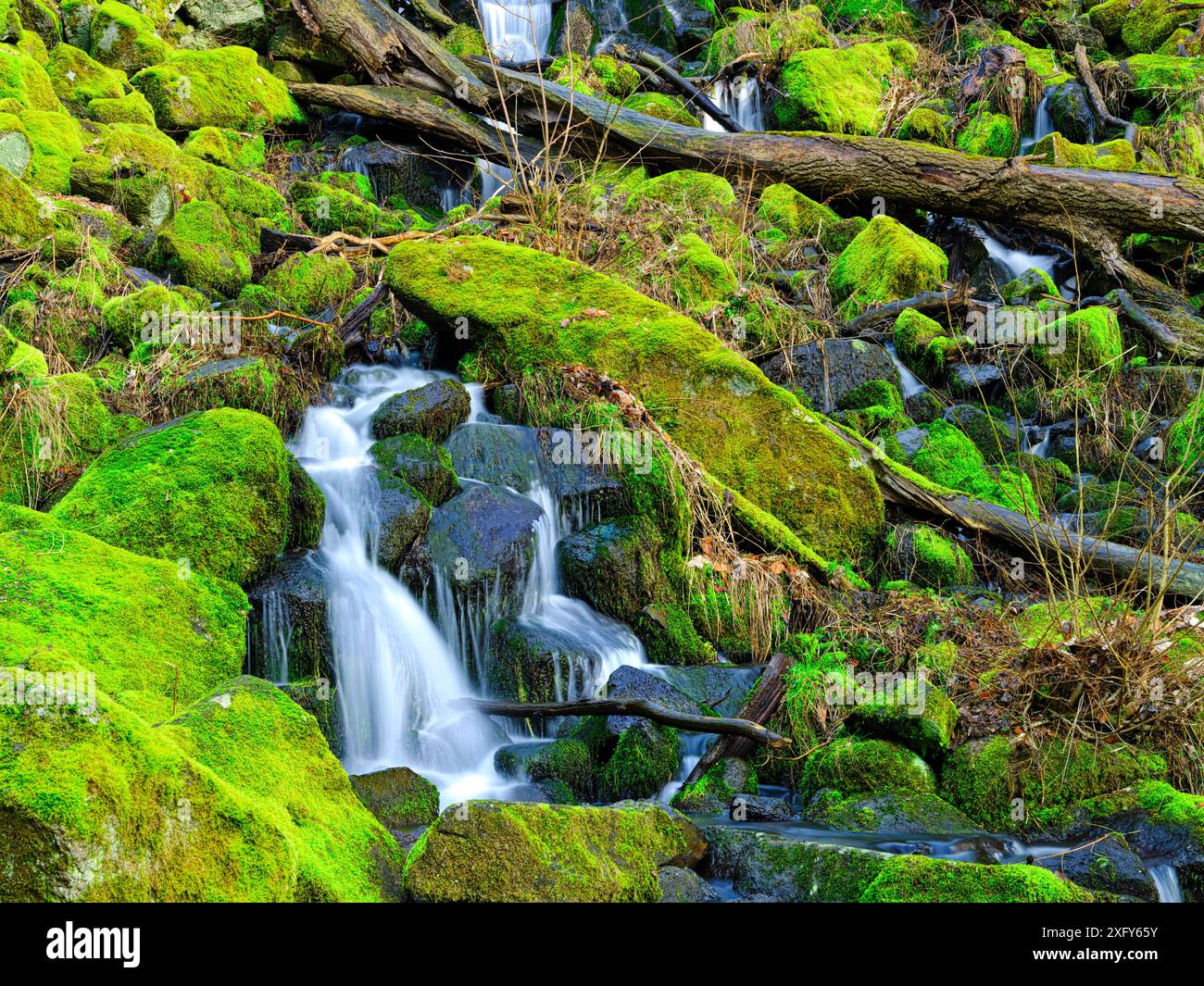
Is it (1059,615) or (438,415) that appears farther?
(438,415)

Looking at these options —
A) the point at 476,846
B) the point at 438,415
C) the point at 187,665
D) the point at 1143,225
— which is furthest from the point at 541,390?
the point at 1143,225

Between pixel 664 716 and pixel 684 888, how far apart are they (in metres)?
1.36

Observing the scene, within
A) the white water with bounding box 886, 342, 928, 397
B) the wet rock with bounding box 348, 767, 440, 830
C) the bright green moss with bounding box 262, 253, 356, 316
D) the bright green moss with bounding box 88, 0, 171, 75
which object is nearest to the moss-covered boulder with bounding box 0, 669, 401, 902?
the wet rock with bounding box 348, 767, 440, 830

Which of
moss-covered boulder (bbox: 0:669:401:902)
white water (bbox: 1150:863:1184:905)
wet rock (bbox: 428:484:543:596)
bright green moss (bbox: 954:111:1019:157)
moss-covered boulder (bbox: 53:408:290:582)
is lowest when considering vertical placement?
white water (bbox: 1150:863:1184:905)

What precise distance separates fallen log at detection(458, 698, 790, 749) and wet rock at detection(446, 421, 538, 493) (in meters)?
1.97

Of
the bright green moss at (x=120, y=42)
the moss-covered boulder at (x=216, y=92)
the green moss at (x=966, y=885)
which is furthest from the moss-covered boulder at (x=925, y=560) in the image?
the bright green moss at (x=120, y=42)

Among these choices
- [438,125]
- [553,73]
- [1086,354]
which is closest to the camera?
[1086,354]

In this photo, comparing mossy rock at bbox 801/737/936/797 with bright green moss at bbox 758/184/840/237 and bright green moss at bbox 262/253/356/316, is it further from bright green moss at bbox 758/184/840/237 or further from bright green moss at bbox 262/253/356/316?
bright green moss at bbox 758/184/840/237

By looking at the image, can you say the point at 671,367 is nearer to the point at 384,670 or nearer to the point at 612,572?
the point at 612,572

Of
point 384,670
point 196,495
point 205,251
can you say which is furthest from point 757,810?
point 205,251

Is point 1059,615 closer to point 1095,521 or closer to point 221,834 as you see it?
point 1095,521

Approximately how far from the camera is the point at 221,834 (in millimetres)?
3029

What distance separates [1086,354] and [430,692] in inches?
303

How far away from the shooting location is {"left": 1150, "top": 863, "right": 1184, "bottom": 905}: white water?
4.62 m
